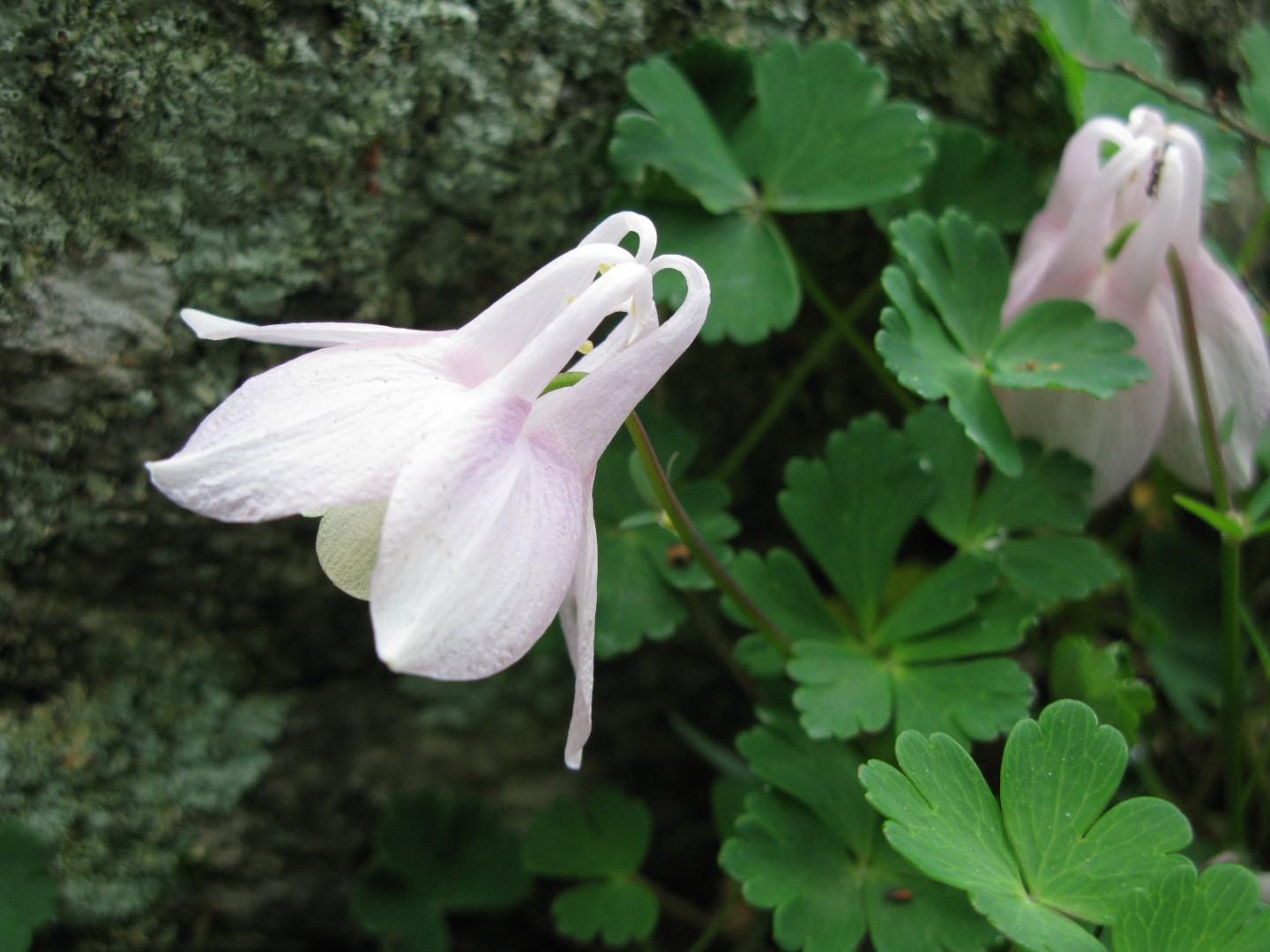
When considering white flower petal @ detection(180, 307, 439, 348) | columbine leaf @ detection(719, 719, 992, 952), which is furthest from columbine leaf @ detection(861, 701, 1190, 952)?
white flower petal @ detection(180, 307, 439, 348)

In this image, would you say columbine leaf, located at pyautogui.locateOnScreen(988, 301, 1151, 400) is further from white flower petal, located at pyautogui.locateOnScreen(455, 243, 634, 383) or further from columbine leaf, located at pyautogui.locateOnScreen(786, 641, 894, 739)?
white flower petal, located at pyautogui.locateOnScreen(455, 243, 634, 383)

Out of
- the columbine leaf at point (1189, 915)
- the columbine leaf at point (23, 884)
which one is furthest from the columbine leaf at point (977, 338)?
the columbine leaf at point (23, 884)

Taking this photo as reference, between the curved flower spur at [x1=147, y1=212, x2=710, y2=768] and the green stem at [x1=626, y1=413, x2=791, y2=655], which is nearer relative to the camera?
the curved flower spur at [x1=147, y1=212, x2=710, y2=768]

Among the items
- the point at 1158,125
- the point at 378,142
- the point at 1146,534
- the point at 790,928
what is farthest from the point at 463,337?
the point at 1146,534

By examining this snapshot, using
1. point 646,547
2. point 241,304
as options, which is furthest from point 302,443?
point 646,547

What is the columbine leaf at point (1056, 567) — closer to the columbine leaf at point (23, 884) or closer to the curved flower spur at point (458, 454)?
the curved flower spur at point (458, 454)

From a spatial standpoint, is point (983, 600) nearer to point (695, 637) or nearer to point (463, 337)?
point (695, 637)
